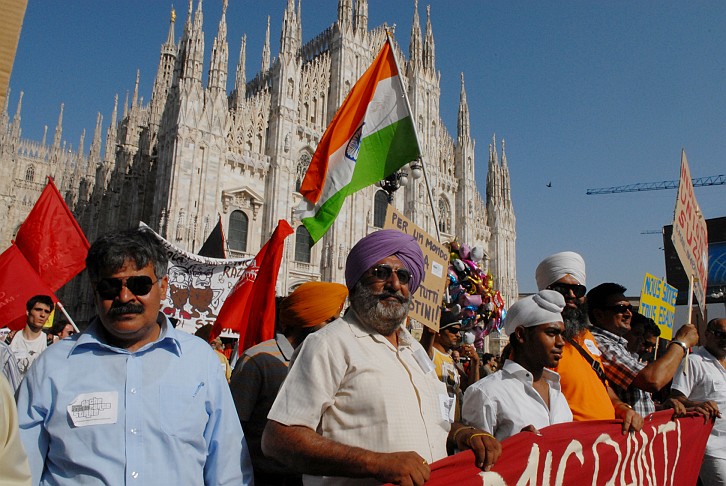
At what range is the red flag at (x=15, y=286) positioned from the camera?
5738mm

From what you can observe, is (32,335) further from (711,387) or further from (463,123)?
(463,123)

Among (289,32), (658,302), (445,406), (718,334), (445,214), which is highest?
(289,32)

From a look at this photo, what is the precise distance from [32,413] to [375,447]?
1130mm

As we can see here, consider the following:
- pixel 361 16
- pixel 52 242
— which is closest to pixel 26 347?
pixel 52 242

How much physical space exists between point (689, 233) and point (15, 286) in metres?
7.43

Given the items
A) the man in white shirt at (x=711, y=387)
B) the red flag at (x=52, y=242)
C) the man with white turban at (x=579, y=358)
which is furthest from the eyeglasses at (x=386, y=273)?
the red flag at (x=52, y=242)

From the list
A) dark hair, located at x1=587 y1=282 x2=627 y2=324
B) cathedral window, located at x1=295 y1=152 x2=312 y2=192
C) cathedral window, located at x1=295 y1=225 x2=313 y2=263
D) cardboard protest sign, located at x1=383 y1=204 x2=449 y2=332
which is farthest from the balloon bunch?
cathedral window, located at x1=295 y1=152 x2=312 y2=192

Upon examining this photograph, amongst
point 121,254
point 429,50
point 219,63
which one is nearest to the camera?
point 121,254

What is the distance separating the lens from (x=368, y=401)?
6.11 feet

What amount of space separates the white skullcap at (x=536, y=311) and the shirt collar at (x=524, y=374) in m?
0.21

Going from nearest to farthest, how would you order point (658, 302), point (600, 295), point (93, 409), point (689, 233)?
point (93, 409) → point (600, 295) → point (689, 233) → point (658, 302)

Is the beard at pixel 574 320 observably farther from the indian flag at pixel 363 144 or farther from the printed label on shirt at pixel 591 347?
the indian flag at pixel 363 144

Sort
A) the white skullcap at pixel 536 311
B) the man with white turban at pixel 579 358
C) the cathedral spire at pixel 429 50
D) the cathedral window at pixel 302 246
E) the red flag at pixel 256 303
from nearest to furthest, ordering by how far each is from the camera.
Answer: the white skullcap at pixel 536 311
the man with white turban at pixel 579 358
the red flag at pixel 256 303
the cathedral window at pixel 302 246
the cathedral spire at pixel 429 50

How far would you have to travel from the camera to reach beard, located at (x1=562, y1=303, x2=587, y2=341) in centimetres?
330
